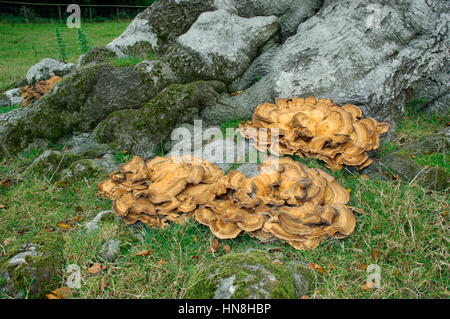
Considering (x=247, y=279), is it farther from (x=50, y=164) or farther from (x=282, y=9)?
(x=282, y=9)

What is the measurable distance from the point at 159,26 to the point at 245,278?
266 inches

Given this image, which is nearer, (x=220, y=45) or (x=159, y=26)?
(x=220, y=45)

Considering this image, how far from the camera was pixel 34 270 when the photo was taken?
11.0 feet

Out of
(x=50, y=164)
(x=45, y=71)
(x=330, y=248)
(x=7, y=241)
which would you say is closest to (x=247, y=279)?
(x=330, y=248)

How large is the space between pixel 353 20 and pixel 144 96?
4.18 m

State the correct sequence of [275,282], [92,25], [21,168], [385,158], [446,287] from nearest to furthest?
[275,282] → [446,287] → [385,158] → [21,168] → [92,25]

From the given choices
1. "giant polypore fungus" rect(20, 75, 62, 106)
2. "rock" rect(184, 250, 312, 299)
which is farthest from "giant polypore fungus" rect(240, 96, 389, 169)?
"giant polypore fungus" rect(20, 75, 62, 106)

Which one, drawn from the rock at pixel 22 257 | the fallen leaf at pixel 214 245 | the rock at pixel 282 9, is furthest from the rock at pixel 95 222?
the rock at pixel 282 9

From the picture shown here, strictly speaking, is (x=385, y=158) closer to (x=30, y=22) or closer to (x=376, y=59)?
(x=376, y=59)

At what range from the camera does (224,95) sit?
7008 millimetres

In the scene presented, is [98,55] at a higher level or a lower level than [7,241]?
higher

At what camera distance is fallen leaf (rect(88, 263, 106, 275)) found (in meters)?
3.59

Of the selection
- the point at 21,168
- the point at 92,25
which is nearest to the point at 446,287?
the point at 21,168

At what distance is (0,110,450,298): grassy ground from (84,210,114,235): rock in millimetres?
90
